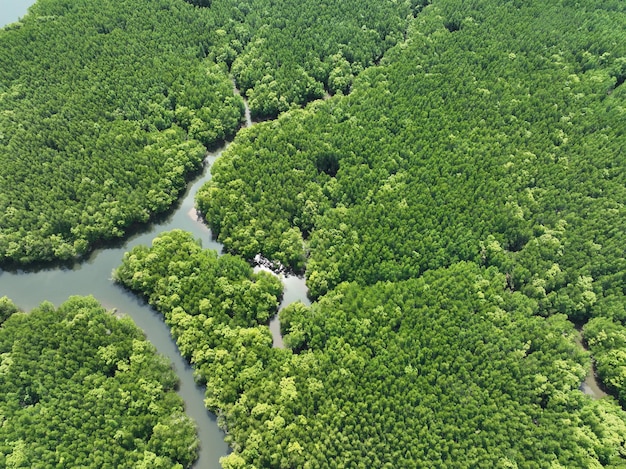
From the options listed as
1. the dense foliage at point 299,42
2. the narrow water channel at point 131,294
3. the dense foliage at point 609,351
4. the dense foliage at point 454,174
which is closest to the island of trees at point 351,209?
the dense foliage at point 609,351

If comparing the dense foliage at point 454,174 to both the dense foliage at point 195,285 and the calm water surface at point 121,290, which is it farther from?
the calm water surface at point 121,290

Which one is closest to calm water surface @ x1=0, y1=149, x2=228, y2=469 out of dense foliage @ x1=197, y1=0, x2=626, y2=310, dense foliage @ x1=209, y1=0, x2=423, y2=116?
dense foliage @ x1=197, y1=0, x2=626, y2=310

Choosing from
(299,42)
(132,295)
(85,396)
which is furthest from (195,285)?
(299,42)

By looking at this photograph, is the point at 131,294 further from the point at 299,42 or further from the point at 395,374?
the point at 299,42

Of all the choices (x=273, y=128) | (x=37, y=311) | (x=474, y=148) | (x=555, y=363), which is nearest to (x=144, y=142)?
(x=273, y=128)

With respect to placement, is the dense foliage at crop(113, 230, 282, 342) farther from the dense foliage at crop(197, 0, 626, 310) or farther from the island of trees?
the dense foliage at crop(197, 0, 626, 310)
